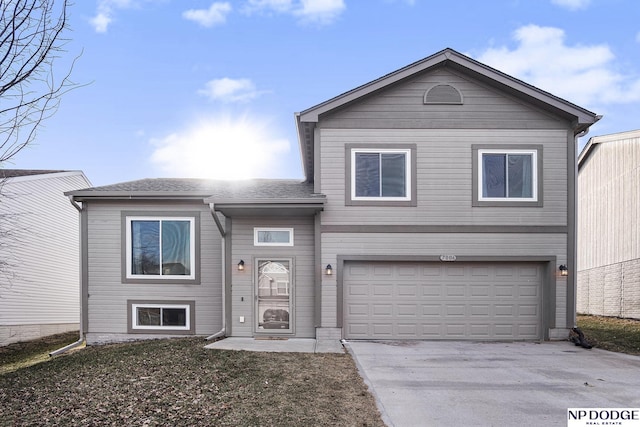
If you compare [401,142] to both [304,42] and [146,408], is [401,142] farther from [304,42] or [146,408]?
[304,42]

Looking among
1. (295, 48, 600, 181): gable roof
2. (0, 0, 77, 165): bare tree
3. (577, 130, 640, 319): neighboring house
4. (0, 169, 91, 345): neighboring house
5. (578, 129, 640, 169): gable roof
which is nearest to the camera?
(0, 0, 77, 165): bare tree

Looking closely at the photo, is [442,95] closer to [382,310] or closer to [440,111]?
[440,111]

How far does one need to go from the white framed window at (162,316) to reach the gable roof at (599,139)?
50.8 ft

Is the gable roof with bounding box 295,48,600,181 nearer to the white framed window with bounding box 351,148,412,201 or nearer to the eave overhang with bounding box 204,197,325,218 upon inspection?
the white framed window with bounding box 351,148,412,201

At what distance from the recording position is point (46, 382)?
6.74 m

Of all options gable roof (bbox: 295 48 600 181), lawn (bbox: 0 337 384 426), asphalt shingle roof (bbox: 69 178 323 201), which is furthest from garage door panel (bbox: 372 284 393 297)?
gable roof (bbox: 295 48 600 181)

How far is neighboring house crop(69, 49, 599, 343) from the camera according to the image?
31.7ft

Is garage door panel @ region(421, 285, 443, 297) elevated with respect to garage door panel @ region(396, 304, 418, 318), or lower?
elevated

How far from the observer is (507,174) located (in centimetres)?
979

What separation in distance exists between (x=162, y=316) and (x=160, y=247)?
1723mm

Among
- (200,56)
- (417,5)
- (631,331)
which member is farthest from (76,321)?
(631,331)

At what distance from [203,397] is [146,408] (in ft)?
2.28

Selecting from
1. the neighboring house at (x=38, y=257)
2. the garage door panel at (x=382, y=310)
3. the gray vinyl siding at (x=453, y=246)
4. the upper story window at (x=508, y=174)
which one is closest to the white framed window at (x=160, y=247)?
the gray vinyl siding at (x=453, y=246)

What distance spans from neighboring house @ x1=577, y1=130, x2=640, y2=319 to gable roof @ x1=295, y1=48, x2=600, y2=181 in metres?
6.64
